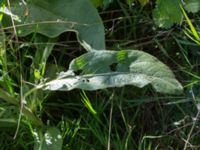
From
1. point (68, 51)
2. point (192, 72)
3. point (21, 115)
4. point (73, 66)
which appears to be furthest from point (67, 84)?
point (192, 72)

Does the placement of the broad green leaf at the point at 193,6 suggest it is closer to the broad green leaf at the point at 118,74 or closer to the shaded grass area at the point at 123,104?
the shaded grass area at the point at 123,104

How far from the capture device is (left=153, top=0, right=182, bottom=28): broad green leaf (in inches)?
61.5

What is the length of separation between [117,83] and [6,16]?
0.49m

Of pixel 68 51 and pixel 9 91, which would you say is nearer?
pixel 9 91

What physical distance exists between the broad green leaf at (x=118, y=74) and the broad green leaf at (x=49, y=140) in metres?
0.16

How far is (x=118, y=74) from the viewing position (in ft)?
4.80

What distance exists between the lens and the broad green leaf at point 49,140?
1.48 m

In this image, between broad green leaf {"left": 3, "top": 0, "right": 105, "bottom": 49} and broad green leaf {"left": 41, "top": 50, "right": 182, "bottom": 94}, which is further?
broad green leaf {"left": 3, "top": 0, "right": 105, "bottom": 49}

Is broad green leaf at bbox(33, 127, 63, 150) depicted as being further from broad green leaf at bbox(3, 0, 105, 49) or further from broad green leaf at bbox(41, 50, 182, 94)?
broad green leaf at bbox(3, 0, 105, 49)

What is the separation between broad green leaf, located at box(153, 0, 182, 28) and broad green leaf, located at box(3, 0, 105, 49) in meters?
0.19

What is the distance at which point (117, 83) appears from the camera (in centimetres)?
142

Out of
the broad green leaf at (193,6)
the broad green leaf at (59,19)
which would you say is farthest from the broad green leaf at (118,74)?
the broad green leaf at (193,6)

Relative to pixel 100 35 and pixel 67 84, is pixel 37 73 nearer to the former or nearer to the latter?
pixel 67 84

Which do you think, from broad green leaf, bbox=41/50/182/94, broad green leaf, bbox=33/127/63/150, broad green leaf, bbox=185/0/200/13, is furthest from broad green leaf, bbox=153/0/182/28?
broad green leaf, bbox=33/127/63/150
